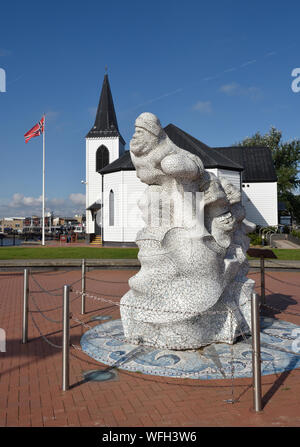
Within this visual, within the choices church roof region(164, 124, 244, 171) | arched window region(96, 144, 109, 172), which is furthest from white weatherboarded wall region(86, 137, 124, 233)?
church roof region(164, 124, 244, 171)

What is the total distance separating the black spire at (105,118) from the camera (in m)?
39.8

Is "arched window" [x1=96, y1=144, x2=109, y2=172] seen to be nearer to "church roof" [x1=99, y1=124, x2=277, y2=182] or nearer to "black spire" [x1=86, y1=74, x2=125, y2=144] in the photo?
"black spire" [x1=86, y1=74, x2=125, y2=144]

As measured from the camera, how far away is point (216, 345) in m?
5.57

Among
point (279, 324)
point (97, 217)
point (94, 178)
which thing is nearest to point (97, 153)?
point (94, 178)

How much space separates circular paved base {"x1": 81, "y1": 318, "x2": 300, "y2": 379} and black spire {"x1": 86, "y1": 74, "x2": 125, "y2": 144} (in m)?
36.0

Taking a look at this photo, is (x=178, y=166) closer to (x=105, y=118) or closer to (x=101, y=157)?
(x=101, y=157)

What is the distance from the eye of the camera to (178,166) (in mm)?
5352

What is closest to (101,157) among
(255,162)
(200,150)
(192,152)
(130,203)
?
(130,203)

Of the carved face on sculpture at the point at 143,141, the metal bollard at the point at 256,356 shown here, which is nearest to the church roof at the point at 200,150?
the carved face on sculpture at the point at 143,141

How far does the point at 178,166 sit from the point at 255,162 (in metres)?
36.3

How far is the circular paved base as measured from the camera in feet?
15.3

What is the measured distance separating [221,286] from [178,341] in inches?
43.3

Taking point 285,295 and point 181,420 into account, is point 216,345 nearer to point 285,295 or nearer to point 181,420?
point 181,420
